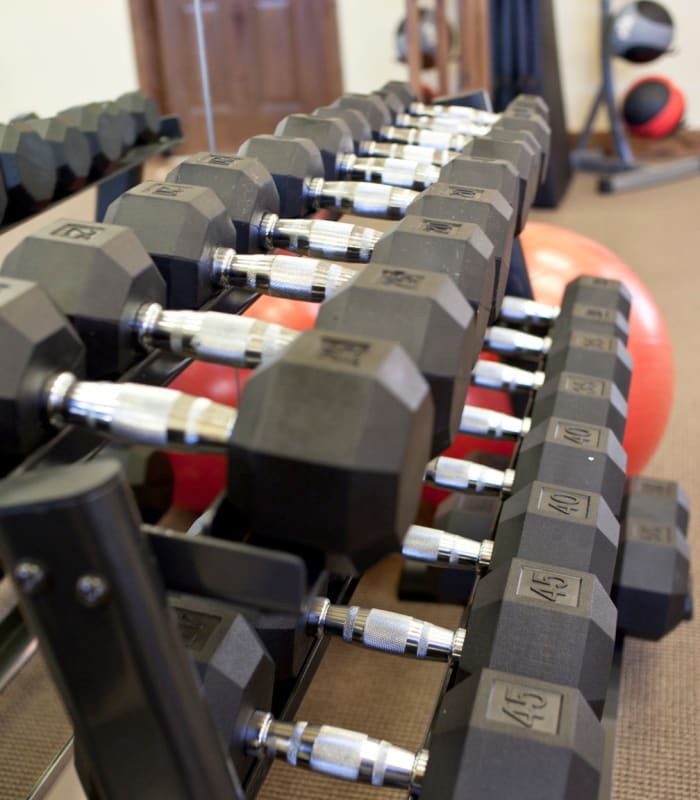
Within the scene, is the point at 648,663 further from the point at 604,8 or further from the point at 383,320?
the point at 604,8

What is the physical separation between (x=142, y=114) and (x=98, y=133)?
0.20 meters

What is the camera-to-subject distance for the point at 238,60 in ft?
11.1

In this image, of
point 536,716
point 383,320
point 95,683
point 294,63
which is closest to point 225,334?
point 383,320

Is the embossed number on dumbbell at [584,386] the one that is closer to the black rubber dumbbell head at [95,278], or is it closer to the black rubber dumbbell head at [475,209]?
the black rubber dumbbell head at [475,209]

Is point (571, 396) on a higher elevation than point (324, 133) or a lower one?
lower

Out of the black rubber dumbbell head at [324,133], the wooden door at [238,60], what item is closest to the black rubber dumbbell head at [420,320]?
the black rubber dumbbell head at [324,133]

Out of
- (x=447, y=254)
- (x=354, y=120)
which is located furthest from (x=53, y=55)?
(x=447, y=254)

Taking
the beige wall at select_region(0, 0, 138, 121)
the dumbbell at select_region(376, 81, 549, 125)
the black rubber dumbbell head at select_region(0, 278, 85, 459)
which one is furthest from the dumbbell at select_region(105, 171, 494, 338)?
the dumbbell at select_region(376, 81, 549, 125)

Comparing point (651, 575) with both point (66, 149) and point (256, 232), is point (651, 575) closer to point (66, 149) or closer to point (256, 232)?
point (256, 232)

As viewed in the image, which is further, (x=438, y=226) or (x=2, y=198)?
(x=2, y=198)

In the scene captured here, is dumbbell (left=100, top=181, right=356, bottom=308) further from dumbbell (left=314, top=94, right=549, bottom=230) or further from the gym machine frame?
the gym machine frame

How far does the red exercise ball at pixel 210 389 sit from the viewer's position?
4.32 feet

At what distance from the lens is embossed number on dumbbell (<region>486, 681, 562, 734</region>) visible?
535 millimetres

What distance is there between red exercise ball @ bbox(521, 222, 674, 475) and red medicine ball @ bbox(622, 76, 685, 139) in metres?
2.47
